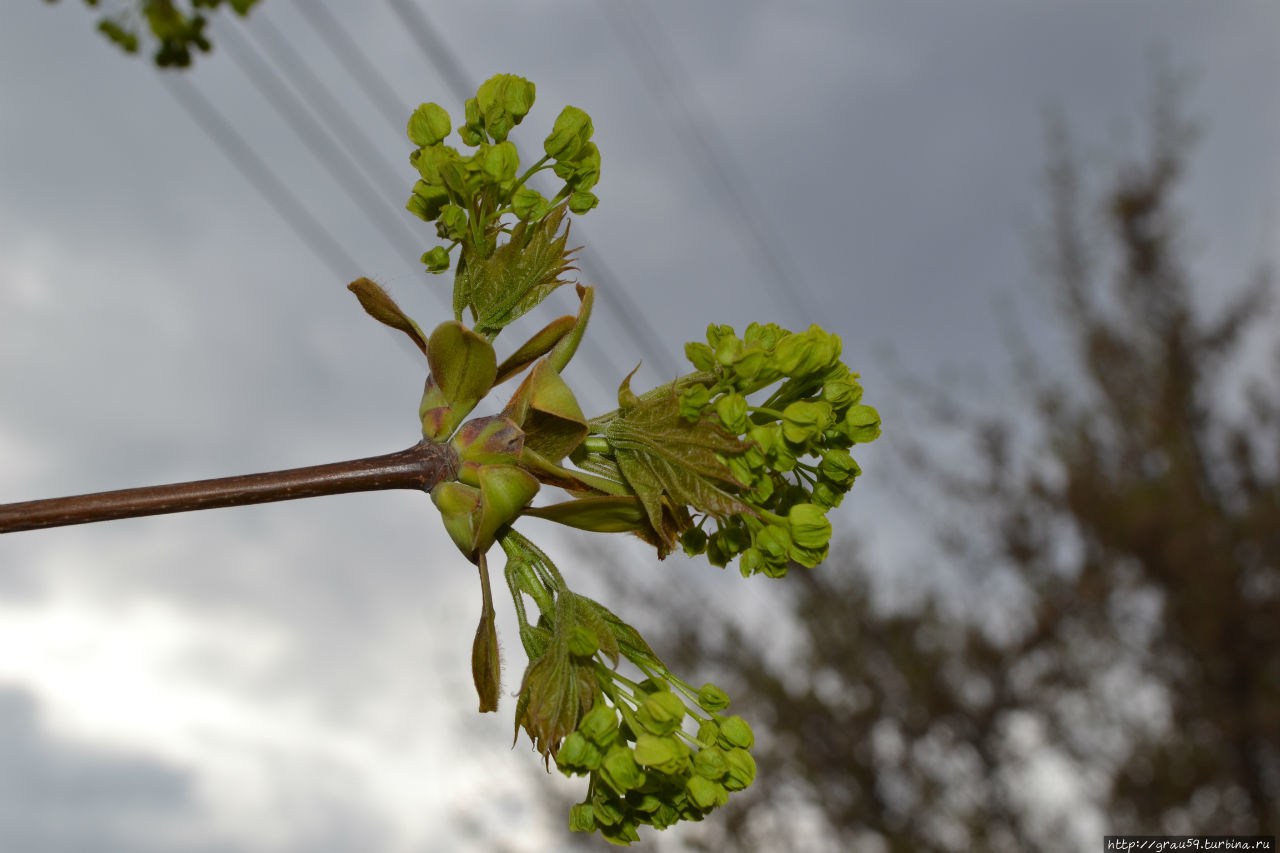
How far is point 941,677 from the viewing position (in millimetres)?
10516

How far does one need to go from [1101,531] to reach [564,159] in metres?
9.59

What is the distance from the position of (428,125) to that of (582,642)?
0.71m

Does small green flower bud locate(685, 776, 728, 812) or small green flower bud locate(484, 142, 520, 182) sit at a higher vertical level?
small green flower bud locate(484, 142, 520, 182)

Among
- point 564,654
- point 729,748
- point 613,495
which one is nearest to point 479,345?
point 613,495

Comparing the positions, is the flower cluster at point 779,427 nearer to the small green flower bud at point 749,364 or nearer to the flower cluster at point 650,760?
the small green flower bud at point 749,364

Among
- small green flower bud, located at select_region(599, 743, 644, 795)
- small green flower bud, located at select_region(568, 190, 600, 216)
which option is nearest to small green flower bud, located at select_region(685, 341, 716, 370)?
small green flower bud, located at select_region(568, 190, 600, 216)

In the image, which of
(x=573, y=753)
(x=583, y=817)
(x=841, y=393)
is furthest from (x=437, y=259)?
(x=583, y=817)

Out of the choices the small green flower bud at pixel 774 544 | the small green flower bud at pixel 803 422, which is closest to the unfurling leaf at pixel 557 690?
the small green flower bud at pixel 774 544

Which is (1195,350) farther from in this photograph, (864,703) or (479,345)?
(479,345)

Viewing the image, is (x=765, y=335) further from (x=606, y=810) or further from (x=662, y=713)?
(x=606, y=810)

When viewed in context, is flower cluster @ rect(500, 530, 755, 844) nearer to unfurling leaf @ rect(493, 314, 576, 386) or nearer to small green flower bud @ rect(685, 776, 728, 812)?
small green flower bud @ rect(685, 776, 728, 812)

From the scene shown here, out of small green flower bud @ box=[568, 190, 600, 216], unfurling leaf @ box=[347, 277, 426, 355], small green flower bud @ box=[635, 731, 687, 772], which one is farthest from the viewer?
small green flower bud @ box=[568, 190, 600, 216]

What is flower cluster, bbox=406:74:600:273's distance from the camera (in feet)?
4.14

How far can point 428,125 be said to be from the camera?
4.26 feet
